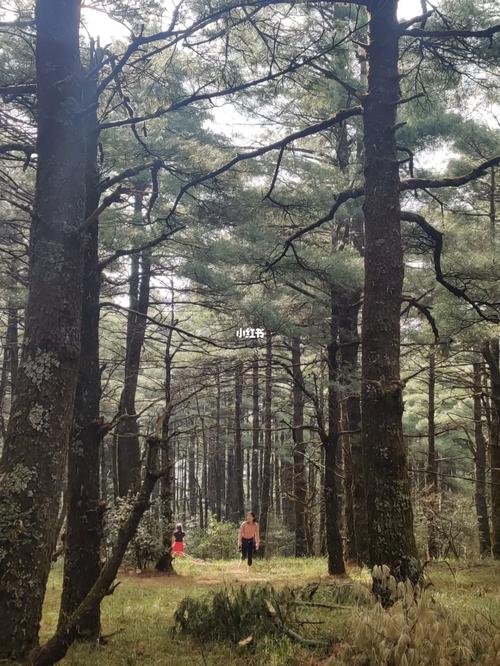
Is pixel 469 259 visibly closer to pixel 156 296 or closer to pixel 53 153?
pixel 53 153

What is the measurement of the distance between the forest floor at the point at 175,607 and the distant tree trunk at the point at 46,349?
1.81 ft

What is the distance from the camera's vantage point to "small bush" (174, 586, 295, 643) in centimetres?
530

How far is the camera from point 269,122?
1208 cm

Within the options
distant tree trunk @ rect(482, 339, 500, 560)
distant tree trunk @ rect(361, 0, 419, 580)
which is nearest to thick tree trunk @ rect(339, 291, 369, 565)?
distant tree trunk @ rect(482, 339, 500, 560)

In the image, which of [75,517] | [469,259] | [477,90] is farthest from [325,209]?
[75,517]

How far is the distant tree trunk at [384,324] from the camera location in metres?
5.04

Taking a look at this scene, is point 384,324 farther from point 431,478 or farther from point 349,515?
point 431,478

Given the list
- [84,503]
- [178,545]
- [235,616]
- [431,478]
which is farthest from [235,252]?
[431,478]

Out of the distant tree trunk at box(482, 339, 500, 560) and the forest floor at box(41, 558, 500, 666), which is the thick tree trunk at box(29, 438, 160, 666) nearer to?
the forest floor at box(41, 558, 500, 666)

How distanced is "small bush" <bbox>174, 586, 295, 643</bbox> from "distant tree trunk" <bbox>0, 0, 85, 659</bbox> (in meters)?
3.14

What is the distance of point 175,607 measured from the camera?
812 centimetres

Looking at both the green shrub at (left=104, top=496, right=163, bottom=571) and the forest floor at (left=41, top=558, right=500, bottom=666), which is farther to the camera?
the green shrub at (left=104, top=496, right=163, bottom=571)

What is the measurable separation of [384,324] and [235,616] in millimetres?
3456

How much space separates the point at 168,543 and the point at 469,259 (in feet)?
31.8
